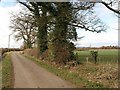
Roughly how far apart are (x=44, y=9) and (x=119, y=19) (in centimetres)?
1590

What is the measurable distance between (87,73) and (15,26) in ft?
190

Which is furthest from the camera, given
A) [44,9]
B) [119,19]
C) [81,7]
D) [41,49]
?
[41,49]

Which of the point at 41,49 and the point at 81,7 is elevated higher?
the point at 81,7

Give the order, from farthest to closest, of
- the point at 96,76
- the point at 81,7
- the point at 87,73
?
the point at 81,7 → the point at 87,73 → the point at 96,76

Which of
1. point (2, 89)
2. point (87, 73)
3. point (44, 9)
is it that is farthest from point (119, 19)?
point (44, 9)

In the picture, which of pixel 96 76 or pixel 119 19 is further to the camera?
pixel 96 76

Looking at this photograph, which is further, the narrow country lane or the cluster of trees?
the cluster of trees

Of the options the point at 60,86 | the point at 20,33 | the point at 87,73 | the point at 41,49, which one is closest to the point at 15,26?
the point at 20,33

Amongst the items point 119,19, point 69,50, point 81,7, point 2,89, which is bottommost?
point 2,89

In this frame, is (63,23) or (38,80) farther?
(63,23)

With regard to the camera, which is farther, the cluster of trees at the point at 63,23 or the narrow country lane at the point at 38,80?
the cluster of trees at the point at 63,23

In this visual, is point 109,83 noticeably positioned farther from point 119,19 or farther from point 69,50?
point 69,50

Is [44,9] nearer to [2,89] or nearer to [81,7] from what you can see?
Result: [81,7]

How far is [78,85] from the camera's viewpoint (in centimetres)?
1409
